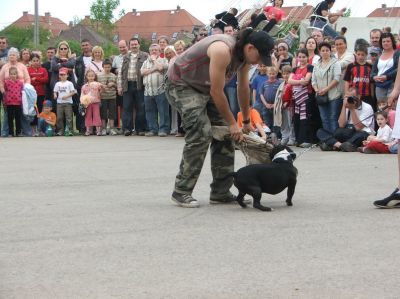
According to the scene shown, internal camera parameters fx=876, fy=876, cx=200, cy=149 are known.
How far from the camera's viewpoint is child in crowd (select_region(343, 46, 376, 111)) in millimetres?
14227

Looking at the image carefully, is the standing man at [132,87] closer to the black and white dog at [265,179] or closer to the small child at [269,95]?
the small child at [269,95]

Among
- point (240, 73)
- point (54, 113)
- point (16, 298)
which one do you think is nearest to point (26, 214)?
point (240, 73)

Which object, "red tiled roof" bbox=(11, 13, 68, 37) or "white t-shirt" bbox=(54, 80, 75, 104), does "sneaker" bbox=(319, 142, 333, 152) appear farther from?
"red tiled roof" bbox=(11, 13, 68, 37)

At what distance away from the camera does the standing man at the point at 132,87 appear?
1788 cm

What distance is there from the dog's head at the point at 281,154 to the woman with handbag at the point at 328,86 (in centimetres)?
639

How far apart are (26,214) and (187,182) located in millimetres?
1504

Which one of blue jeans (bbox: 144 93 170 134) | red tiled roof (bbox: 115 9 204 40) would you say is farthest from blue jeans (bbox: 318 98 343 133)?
red tiled roof (bbox: 115 9 204 40)

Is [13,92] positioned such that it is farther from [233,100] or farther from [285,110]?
[285,110]

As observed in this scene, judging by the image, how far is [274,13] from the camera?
19141 millimetres

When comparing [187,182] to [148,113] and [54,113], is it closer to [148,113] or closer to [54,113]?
[148,113]

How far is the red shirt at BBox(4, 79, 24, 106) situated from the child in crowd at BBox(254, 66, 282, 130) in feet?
17.8

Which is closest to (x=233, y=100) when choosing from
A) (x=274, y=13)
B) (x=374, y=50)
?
(x=374, y=50)

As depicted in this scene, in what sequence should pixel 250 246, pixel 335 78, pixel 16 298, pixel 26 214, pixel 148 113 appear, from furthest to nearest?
pixel 148 113, pixel 335 78, pixel 26 214, pixel 250 246, pixel 16 298

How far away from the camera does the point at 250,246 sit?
624 centimetres
